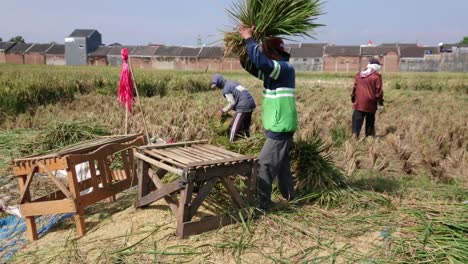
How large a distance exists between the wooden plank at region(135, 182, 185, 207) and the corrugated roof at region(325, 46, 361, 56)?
137 ft

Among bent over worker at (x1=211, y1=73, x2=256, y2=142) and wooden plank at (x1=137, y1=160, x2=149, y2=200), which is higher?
bent over worker at (x1=211, y1=73, x2=256, y2=142)

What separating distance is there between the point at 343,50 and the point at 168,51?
1983 cm

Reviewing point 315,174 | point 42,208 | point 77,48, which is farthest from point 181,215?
point 77,48

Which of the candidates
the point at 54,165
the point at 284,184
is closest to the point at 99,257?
the point at 54,165

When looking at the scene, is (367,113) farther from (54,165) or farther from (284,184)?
(54,165)

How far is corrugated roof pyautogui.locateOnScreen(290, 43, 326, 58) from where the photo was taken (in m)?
44.4

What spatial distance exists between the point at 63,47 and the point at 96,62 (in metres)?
7.80

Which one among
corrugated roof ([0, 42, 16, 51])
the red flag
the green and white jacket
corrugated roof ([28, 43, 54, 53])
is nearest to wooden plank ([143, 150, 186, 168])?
the green and white jacket

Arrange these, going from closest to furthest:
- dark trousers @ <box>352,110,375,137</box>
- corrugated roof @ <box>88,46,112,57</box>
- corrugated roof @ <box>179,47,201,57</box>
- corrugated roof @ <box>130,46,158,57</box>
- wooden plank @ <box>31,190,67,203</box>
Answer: wooden plank @ <box>31,190,67,203</box> < dark trousers @ <box>352,110,375,137</box> < corrugated roof @ <box>179,47,201,57</box> < corrugated roof @ <box>130,46,158,57</box> < corrugated roof @ <box>88,46,112,57</box>

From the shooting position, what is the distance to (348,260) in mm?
3064

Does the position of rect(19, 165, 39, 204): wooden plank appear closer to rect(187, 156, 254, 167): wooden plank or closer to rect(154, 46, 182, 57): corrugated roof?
rect(187, 156, 254, 167): wooden plank

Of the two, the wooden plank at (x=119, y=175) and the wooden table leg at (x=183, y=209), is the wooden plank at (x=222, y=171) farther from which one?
the wooden plank at (x=119, y=175)

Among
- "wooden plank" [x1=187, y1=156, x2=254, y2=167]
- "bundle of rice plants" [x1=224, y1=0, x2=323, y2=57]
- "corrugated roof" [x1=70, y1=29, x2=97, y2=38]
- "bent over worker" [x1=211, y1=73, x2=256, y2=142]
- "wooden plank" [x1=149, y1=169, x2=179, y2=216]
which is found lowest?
"wooden plank" [x1=149, y1=169, x2=179, y2=216]

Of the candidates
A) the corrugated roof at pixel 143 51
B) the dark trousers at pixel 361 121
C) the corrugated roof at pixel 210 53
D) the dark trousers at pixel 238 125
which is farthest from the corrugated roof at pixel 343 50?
the dark trousers at pixel 238 125
